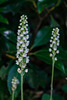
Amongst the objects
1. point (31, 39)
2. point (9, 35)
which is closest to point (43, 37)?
point (31, 39)

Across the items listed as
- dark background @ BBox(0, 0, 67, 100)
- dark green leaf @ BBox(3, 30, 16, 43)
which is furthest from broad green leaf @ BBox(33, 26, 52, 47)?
dark green leaf @ BBox(3, 30, 16, 43)

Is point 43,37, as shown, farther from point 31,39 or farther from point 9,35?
point 9,35

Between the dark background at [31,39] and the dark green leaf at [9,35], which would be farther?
the dark green leaf at [9,35]

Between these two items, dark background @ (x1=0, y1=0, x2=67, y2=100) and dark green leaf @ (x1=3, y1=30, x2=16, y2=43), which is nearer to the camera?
dark background @ (x1=0, y1=0, x2=67, y2=100)

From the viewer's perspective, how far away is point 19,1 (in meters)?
2.09

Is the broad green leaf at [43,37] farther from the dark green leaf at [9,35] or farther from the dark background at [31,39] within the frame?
the dark green leaf at [9,35]

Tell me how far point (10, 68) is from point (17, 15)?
2.08 ft

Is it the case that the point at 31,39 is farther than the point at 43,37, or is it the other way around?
the point at 31,39

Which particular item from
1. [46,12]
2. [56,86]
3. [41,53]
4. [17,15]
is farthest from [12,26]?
[56,86]

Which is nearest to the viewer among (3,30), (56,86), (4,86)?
(3,30)

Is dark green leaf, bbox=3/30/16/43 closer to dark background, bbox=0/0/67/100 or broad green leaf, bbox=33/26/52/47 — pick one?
dark background, bbox=0/0/67/100

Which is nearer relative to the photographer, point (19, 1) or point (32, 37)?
point (19, 1)

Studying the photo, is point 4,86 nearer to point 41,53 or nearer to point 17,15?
point 41,53

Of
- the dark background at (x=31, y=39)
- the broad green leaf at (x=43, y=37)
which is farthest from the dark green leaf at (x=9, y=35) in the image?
the broad green leaf at (x=43, y=37)
